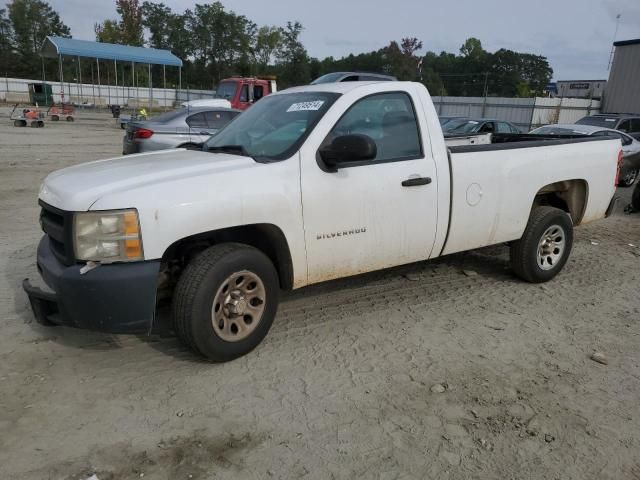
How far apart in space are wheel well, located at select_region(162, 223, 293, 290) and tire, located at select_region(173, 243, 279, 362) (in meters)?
0.11

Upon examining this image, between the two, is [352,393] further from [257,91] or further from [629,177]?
[257,91]

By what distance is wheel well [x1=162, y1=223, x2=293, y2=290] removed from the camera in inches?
143

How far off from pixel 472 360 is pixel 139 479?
2.37 meters

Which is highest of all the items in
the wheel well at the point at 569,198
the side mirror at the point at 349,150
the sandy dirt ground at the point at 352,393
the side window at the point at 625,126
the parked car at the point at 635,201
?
the side mirror at the point at 349,150

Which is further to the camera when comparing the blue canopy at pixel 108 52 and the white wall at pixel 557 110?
the blue canopy at pixel 108 52

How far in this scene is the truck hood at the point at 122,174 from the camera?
10.6 feet

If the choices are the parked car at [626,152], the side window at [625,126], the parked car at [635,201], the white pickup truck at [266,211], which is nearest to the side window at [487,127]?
the parked car at [626,152]

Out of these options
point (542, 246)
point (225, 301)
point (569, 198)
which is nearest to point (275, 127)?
point (225, 301)

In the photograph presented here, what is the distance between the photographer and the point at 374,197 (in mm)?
4016

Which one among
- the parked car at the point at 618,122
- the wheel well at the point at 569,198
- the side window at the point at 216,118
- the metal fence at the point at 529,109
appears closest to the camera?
the wheel well at the point at 569,198

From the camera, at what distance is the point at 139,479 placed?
2623mm

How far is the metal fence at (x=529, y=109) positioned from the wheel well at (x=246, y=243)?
2831 cm

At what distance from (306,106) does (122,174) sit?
4.86 feet

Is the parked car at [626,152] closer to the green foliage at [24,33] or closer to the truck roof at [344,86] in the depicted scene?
the truck roof at [344,86]
